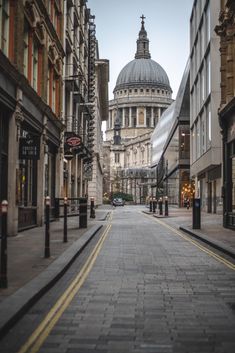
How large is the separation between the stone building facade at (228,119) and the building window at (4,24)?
900 cm

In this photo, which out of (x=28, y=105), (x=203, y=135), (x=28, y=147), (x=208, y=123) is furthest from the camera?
(x=203, y=135)

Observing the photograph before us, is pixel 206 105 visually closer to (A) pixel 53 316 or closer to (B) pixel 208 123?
(B) pixel 208 123

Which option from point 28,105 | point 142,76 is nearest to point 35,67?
point 28,105

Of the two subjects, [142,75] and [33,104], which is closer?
[33,104]

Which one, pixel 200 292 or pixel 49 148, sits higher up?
pixel 49 148

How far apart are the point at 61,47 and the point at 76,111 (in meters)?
12.1

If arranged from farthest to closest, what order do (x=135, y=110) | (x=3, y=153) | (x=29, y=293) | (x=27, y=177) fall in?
(x=135, y=110) → (x=27, y=177) → (x=3, y=153) → (x=29, y=293)

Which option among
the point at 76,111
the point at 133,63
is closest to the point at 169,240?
the point at 76,111

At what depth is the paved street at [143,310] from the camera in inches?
223

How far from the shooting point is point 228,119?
22719 mm

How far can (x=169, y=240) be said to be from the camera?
17953 mm

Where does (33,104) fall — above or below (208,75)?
below

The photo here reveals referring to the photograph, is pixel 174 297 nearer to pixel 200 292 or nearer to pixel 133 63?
pixel 200 292

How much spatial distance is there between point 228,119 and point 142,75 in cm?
16858
